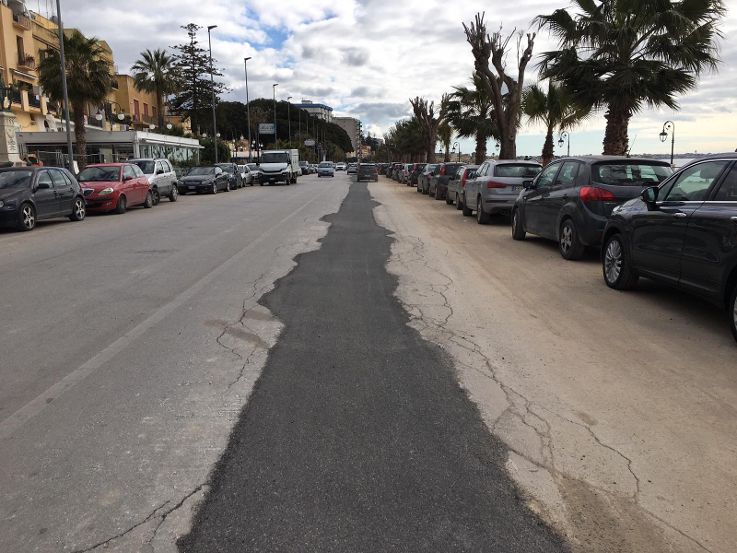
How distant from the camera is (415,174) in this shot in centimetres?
3928

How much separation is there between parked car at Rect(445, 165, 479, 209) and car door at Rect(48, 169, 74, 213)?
11.0 meters

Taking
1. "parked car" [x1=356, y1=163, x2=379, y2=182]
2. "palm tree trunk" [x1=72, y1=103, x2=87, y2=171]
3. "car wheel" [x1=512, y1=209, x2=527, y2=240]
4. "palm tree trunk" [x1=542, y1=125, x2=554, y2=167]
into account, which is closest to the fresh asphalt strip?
"car wheel" [x1=512, y1=209, x2=527, y2=240]

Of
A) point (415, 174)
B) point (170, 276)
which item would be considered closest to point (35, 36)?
point (415, 174)

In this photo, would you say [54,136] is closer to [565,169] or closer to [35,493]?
[565,169]

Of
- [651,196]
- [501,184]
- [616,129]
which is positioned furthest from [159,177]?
[651,196]

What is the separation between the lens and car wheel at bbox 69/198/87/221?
56.0ft

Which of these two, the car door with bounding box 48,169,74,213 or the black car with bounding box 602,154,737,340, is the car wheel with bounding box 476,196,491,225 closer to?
the black car with bounding box 602,154,737,340

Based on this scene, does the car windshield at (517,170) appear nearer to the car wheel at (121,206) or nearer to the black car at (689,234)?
the black car at (689,234)

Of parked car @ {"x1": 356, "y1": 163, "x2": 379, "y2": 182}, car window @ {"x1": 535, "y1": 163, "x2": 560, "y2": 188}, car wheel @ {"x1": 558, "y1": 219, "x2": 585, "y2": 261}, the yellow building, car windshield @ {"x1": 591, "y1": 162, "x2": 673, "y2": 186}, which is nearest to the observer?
car windshield @ {"x1": 591, "y1": 162, "x2": 673, "y2": 186}

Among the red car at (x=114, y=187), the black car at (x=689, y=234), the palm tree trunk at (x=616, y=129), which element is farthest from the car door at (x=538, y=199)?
the red car at (x=114, y=187)

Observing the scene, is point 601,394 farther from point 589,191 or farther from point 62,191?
point 62,191

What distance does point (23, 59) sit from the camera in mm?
38281

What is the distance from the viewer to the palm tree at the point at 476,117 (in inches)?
1438

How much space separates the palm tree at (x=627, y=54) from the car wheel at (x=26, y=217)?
14643mm
